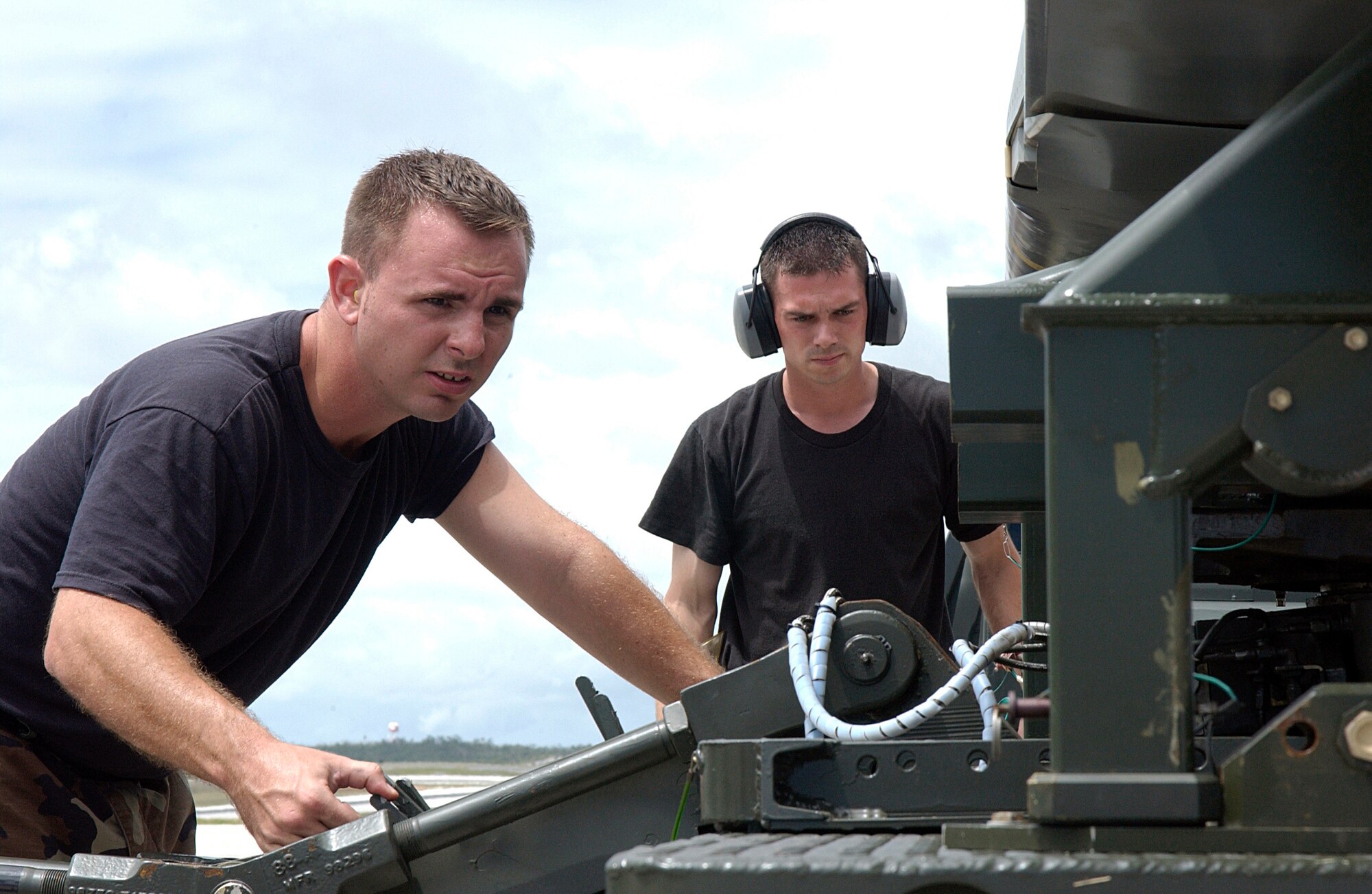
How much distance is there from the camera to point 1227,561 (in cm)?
227

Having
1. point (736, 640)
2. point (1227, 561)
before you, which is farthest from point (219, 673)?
point (1227, 561)

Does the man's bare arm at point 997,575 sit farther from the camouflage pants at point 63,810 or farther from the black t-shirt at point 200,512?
the camouflage pants at point 63,810

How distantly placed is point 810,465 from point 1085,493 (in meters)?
2.22

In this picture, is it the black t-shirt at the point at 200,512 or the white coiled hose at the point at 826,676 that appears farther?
the black t-shirt at the point at 200,512

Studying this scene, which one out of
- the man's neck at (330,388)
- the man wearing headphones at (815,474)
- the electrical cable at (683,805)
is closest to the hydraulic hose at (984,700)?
the electrical cable at (683,805)

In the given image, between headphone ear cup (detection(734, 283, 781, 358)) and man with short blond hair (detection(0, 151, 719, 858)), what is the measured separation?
93cm

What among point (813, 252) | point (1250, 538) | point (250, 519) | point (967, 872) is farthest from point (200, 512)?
point (813, 252)

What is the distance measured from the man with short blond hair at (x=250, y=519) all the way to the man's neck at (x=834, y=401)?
88cm

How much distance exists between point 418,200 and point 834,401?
1393 mm

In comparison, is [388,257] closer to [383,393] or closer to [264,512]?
[383,393]

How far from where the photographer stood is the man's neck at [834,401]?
11.4 feet

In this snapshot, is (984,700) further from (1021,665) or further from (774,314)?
(774,314)

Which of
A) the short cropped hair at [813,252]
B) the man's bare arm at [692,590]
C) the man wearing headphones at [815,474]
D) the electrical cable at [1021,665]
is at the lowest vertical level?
the electrical cable at [1021,665]

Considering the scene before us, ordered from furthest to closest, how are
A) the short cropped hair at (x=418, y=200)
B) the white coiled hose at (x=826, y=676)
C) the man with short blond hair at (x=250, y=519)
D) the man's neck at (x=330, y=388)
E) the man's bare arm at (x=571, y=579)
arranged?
the man's bare arm at (x=571, y=579) → the man's neck at (x=330, y=388) → the short cropped hair at (x=418, y=200) → the man with short blond hair at (x=250, y=519) → the white coiled hose at (x=826, y=676)
